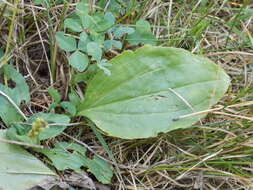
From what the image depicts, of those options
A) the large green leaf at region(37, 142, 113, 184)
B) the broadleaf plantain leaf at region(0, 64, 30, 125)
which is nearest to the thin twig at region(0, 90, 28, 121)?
the broadleaf plantain leaf at region(0, 64, 30, 125)

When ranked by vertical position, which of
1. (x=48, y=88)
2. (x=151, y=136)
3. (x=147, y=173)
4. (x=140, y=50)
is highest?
(x=140, y=50)

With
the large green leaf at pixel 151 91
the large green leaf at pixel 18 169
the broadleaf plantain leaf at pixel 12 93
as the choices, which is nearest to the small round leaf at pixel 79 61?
the large green leaf at pixel 151 91

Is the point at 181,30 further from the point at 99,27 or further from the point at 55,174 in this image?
the point at 55,174

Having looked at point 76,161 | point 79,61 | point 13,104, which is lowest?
point 76,161

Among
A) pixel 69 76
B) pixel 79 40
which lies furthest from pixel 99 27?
pixel 69 76

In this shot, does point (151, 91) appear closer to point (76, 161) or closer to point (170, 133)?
point (170, 133)

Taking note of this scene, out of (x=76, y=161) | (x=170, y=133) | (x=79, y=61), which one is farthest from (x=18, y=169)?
(x=170, y=133)

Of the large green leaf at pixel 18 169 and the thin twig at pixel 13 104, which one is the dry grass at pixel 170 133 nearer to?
the thin twig at pixel 13 104
